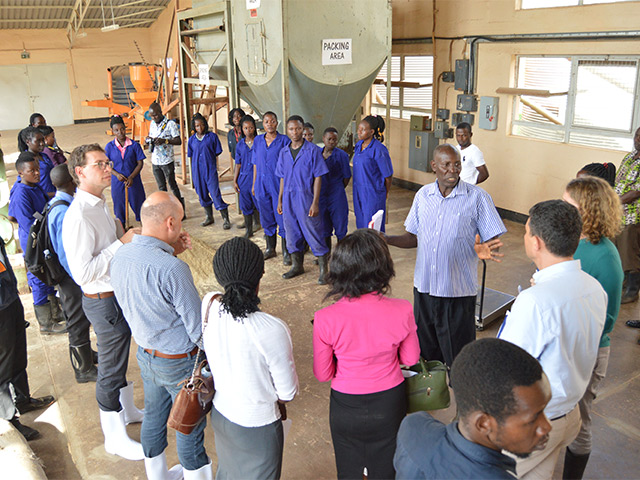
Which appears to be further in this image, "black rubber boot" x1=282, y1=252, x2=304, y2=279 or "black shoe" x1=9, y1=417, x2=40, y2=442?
"black rubber boot" x1=282, y1=252, x2=304, y2=279

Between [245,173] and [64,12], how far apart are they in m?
15.5

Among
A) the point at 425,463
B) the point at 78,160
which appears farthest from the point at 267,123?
the point at 425,463

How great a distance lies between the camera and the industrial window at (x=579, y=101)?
6.15 meters

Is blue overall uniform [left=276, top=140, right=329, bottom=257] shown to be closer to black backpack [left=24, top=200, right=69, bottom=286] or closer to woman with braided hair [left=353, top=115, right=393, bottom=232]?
woman with braided hair [left=353, top=115, right=393, bottom=232]

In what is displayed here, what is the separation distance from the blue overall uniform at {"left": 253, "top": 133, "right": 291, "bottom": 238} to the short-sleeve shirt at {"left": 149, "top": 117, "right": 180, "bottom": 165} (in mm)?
2102

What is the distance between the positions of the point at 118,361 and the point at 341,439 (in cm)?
160

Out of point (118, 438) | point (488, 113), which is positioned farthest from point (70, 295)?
point (488, 113)

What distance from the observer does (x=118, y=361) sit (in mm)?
3143

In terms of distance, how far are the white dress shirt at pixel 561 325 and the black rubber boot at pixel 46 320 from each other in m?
4.27

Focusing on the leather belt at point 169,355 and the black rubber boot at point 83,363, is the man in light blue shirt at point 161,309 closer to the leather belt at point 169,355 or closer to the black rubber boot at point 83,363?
the leather belt at point 169,355

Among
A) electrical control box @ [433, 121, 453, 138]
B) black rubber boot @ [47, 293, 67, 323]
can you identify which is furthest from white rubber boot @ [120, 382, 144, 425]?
electrical control box @ [433, 121, 453, 138]

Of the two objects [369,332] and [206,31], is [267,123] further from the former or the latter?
[369,332]

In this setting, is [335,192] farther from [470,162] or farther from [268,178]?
[470,162]

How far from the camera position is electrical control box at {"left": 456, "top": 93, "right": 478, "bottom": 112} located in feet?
25.6
